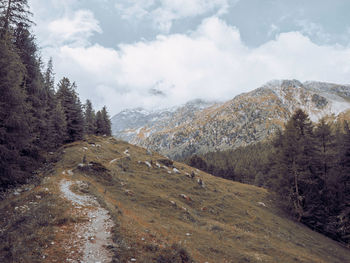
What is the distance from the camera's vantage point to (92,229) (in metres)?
10.9

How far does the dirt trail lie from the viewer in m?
8.59

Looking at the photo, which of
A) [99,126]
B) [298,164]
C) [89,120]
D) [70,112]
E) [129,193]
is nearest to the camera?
[129,193]

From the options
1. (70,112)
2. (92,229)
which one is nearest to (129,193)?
(92,229)

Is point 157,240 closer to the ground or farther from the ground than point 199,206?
farther from the ground

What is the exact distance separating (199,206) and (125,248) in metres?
17.9

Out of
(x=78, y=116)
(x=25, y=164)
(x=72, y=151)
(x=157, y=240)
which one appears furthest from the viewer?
(x=78, y=116)

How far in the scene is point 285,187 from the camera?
3338 centimetres

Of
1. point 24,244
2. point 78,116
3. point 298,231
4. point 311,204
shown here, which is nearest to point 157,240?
point 24,244

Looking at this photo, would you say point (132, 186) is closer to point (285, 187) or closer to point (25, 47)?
point (25, 47)

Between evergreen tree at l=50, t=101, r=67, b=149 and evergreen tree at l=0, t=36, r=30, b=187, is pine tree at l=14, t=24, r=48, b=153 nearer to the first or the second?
evergreen tree at l=0, t=36, r=30, b=187

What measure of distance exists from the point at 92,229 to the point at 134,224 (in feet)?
9.02

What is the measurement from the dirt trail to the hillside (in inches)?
→ 1.7

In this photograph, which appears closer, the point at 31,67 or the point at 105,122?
the point at 31,67

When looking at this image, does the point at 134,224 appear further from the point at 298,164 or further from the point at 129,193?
the point at 298,164
